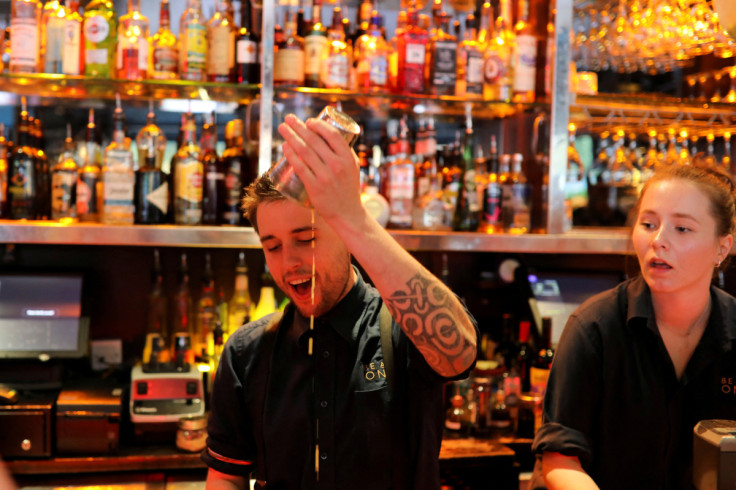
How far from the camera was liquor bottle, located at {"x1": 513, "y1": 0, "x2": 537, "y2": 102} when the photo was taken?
104 inches

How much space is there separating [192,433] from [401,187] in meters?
1.07

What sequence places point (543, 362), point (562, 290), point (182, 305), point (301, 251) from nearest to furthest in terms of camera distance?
point (301, 251) → point (543, 362) → point (182, 305) → point (562, 290)

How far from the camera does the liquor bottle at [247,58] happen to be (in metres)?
2.47

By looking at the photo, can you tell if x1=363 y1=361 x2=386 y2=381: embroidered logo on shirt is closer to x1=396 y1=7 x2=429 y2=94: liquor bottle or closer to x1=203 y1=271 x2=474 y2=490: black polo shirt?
x1=203 y1=271 x2=474 y2=490: black polo shirt

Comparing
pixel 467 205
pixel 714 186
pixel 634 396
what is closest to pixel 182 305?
pixel 467 205

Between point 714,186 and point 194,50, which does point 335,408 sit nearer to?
point 714,186

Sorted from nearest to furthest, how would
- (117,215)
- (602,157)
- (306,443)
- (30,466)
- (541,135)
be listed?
(306,443) < (30,466) < (117,215) < (541,135) < (602,157)

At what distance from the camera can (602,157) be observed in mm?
3100

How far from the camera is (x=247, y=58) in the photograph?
2479 mm

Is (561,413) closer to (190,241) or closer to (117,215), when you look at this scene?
(190,241)

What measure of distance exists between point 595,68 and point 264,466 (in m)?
2.42

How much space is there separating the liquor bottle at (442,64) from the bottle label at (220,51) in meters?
0.70

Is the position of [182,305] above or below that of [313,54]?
below

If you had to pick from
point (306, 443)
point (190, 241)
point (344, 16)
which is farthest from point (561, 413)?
point (344, 16)
